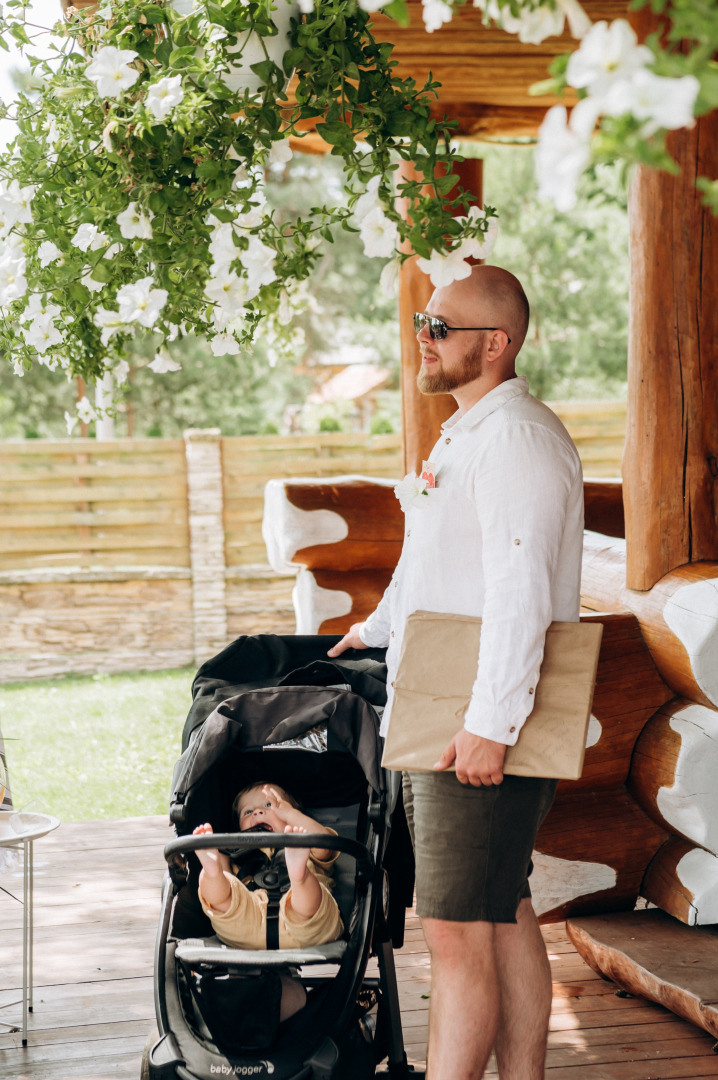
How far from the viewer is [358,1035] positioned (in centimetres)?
210

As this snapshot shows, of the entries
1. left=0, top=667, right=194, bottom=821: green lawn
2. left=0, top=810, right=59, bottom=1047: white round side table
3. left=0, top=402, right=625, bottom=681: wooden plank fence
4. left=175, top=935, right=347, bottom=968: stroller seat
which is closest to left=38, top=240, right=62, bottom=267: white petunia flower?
left=175, top=935, right=347, bottom=968: stroller seat

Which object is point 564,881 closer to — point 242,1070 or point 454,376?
point 242,1070

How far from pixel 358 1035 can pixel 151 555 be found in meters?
6.97

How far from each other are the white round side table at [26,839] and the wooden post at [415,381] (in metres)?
2.16

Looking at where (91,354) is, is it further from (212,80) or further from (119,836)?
(119,836)

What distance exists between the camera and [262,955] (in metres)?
2.00

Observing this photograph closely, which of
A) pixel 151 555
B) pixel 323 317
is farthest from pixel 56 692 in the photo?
pixel 323 317

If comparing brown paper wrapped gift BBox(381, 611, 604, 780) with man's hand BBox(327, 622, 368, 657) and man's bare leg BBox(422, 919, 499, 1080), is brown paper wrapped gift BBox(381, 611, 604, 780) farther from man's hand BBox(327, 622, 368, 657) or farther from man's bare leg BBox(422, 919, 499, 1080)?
man's hand BBox(327, 622, 368, 657)

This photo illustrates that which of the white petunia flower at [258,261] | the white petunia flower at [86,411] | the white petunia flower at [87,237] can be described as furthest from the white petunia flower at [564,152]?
the white petunia flower at [86,411]

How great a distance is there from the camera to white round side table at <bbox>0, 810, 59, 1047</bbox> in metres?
2.59

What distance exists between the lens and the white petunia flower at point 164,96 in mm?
1508

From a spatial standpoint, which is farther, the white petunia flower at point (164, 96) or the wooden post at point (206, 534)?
the wooden post at point (206, 534)

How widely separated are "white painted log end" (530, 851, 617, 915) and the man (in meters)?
0.94

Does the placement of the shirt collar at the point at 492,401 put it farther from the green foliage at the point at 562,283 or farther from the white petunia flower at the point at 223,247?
the green foliage at the point at 562,283
